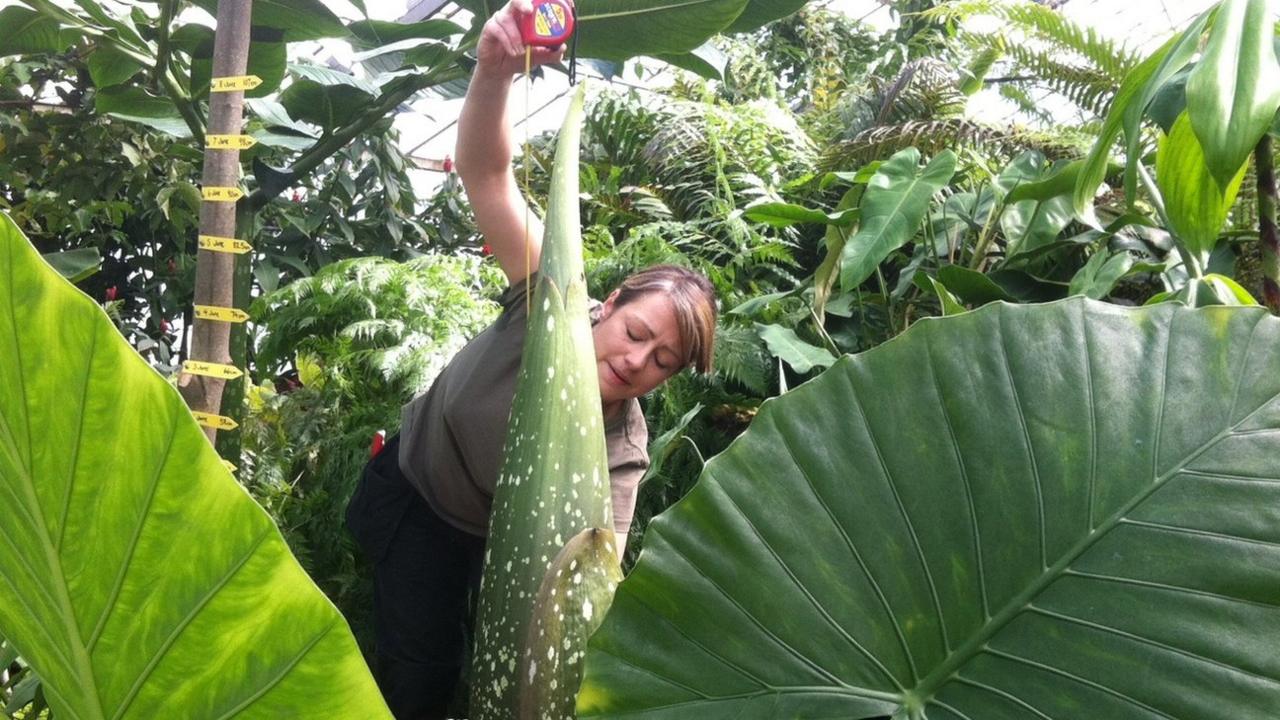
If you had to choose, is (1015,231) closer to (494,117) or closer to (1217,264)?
(1217,264)

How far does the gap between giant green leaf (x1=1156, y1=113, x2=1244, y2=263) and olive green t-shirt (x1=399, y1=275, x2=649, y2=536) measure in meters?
0.69

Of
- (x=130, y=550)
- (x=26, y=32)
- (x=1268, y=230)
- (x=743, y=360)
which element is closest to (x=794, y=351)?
(x=743, y=360)

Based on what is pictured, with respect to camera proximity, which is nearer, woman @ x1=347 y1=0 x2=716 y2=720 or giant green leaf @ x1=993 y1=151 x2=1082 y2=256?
woman @ x1=347 y1=0 x2=716 y2=720

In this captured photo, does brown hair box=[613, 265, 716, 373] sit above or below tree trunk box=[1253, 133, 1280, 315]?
below

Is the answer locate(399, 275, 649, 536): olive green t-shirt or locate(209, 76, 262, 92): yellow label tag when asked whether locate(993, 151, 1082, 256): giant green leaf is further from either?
locate(209, 76, 262, 92): yellow label tag

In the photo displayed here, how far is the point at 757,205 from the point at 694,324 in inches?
38.6

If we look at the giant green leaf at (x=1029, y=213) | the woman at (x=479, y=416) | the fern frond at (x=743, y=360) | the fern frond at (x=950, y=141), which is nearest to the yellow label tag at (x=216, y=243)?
the woman at (x=479, y=416)

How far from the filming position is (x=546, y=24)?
35.8 inches

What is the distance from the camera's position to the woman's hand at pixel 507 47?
0.92m

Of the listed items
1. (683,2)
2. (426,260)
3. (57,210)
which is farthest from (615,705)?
(57,210)

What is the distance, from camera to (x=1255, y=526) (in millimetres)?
543

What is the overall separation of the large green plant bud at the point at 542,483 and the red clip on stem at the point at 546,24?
23cm

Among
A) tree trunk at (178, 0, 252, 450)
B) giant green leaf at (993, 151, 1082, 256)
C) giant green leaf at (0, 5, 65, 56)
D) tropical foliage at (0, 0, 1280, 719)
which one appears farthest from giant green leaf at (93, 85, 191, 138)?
giant green leaf at (993, 151, 1082, 256)

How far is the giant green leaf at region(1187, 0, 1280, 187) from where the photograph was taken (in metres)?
0.83
